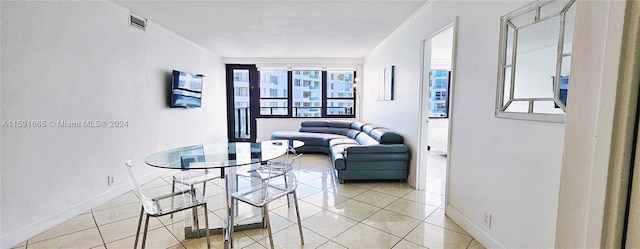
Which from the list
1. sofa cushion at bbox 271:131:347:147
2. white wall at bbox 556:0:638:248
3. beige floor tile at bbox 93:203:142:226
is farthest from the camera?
sofa cushion at bbox 271:131:347:147

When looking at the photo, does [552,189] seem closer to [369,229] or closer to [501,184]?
[501,184]

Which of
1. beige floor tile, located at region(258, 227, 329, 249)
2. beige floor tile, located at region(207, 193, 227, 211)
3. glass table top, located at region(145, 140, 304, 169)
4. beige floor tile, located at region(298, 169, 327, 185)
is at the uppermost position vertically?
glass table top, located at region(145, 140, 304, 169)

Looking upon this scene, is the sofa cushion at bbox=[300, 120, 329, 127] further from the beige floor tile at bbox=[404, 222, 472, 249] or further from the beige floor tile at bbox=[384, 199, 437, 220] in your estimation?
the beige floor tile at bbox=[404, 222, 472, 249]

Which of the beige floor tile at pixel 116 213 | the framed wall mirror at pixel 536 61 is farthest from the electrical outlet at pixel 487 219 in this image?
the beige floor tile at pixel 116 213

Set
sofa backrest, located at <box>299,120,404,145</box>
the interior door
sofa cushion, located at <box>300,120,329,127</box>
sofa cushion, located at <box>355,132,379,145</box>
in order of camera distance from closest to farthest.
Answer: sofa cushion, located at <box>355,132,379,145</box> < sofa backrest, located at <box>299,120,404,145</box> < sofa cushion, located at <box>300,120,329,127</box> < the interior door

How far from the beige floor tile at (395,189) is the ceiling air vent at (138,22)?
12.7ft

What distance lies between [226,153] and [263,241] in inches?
36.2

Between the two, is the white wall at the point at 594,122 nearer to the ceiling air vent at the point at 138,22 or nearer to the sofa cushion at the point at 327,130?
the ceiling air vent at the point at 138,22

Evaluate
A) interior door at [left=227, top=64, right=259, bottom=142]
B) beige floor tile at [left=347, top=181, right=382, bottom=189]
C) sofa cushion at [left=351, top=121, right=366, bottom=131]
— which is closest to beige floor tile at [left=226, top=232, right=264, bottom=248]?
beige floor tile at [left=347, top=181, right=382, bottom=189]

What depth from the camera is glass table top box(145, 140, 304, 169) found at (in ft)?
7.03

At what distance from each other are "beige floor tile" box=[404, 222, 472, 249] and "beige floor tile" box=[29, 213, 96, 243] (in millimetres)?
2982

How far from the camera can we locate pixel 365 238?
2.32 meters

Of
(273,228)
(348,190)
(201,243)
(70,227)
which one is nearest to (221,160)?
(201,243)

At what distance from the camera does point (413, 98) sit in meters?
3.62
